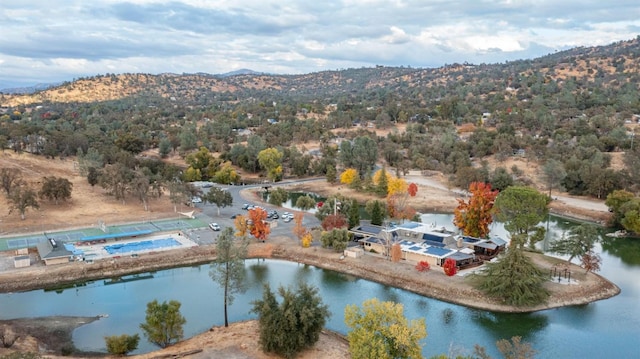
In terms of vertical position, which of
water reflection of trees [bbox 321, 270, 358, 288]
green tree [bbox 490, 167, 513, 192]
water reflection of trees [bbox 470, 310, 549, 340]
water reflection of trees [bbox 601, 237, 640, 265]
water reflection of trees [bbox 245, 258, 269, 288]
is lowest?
water reflection of trees [bbox 245, 258, 269, 288]

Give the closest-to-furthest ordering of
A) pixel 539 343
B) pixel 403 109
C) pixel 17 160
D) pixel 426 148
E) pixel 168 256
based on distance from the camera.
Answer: pixel 539 343, pixel 168 256, pixel 17 160, pixel 426 148, pixel 403 109

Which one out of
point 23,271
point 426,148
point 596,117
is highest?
point 596,117

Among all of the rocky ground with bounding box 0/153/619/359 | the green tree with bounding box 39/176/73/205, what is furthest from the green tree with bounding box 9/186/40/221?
→ the green tree with bounding box 39/176/73/205

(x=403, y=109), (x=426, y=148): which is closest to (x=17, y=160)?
(x=426, y=148)

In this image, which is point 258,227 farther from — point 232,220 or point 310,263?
point 232,220

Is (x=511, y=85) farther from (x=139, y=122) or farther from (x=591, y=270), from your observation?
(x=591, y=270)

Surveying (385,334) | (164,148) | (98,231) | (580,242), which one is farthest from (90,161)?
(580,242)

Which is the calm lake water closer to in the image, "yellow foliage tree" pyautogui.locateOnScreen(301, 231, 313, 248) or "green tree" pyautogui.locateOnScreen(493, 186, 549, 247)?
"yellow foliage tree" pyautogui.locateOnScreen(301, 231, 313, 248)
